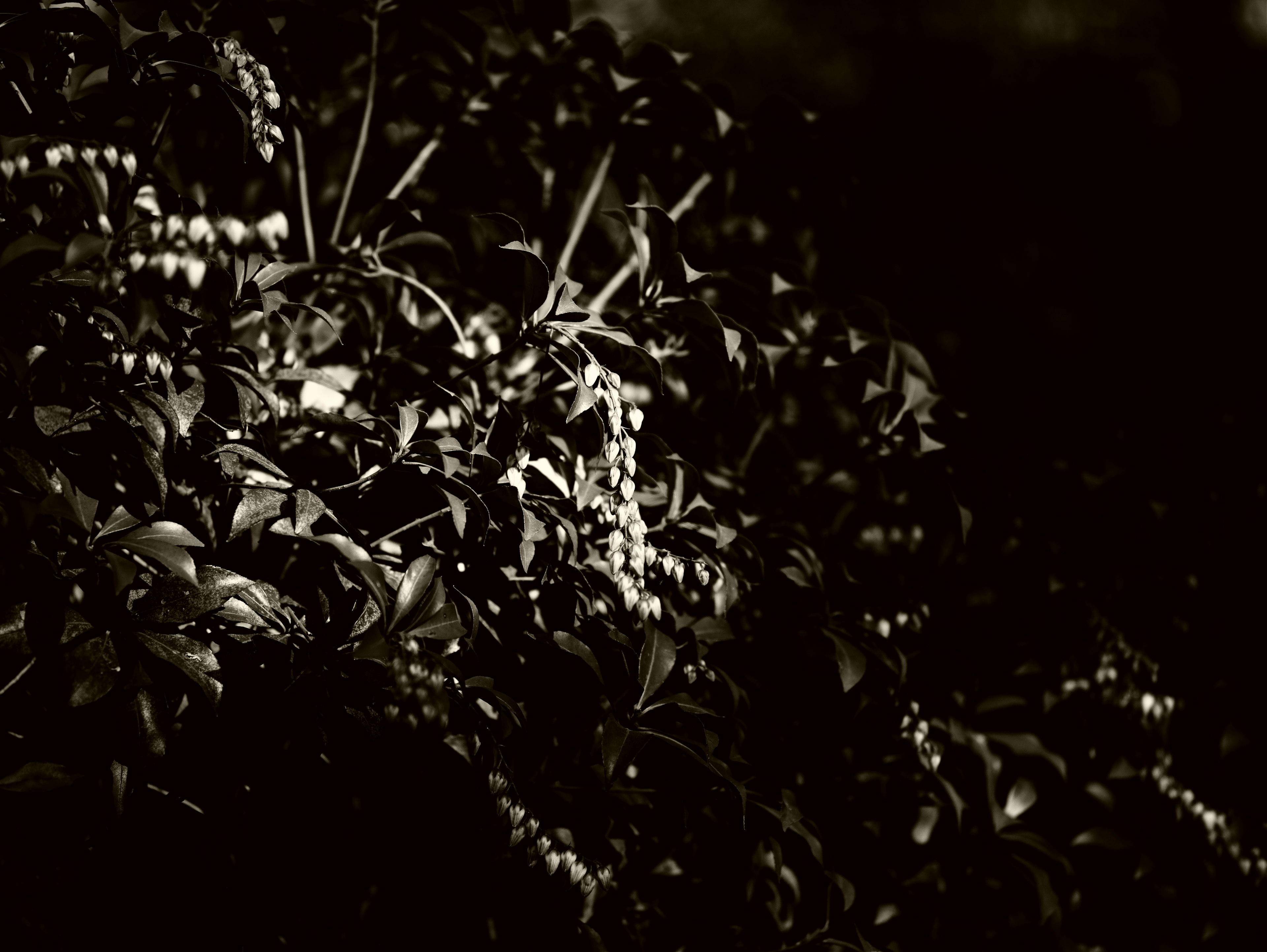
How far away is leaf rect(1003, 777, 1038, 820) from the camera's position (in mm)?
1633

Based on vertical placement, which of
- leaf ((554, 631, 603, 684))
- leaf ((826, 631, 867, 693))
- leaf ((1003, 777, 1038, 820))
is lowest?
leaf ((1003, 777, 1038, 820))

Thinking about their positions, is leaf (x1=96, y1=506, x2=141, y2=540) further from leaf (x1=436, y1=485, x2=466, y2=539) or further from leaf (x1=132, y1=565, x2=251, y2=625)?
leaf (x1=436, y1=485, x2=466, y2=539)

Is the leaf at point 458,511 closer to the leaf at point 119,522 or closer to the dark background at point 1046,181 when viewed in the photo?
the leaf at point 119,522

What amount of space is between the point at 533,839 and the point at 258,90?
998mm

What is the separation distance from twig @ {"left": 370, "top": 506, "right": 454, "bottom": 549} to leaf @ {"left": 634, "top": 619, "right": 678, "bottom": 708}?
0.32 meters

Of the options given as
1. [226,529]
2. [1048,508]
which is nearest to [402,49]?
[226,529]

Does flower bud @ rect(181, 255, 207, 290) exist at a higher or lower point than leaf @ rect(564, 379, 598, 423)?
higher

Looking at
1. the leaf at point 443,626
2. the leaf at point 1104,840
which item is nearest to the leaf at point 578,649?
the leaf at point 443,626

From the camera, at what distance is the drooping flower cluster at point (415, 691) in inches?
38.3

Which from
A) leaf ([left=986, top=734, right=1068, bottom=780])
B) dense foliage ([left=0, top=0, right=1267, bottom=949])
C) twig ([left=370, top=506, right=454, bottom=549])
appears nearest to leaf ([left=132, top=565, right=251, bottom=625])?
dense foliage ([left=0, top=0, right=1267, bottom=949])

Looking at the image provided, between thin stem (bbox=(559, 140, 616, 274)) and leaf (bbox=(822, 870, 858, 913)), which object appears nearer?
leaf (bbox=(822, 870, 858, 913))

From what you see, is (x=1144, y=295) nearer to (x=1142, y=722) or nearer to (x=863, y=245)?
(x=863, y=245)

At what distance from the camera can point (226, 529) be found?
1195 mm

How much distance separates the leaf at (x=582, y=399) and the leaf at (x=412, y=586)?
26cm
